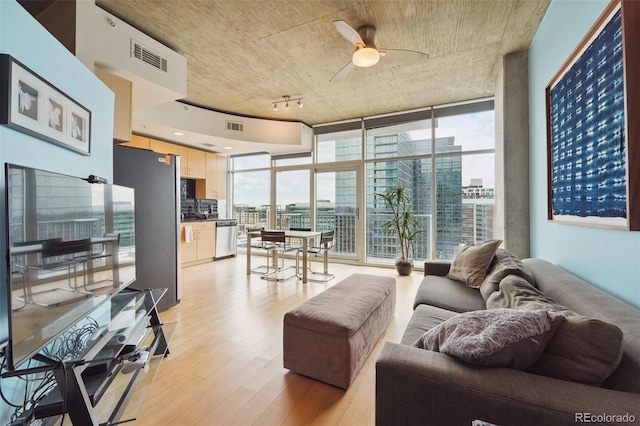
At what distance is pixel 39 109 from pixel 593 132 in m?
2.97

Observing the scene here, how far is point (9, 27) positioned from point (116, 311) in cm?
164

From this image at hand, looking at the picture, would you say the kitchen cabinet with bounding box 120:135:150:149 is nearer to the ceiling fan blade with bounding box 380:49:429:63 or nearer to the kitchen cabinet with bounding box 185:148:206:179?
the kitchen cabinet with bounding box 185:148:206:179

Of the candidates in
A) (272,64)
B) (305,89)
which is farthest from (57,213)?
(305,89)

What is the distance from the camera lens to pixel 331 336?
5.68ft

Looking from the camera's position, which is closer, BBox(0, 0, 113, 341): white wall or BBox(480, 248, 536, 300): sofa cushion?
BBox(0, 0, 113, 341): white wall

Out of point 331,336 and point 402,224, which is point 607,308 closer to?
point 331,336

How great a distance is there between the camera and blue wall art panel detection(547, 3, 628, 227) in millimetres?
1299

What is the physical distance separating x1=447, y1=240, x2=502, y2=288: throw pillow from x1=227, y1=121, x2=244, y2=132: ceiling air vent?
4.37 meters

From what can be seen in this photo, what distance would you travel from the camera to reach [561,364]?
2.94ft

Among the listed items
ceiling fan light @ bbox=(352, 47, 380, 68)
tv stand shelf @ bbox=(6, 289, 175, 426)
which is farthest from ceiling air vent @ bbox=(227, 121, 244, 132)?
tv stand shelf @ bbox=(6, 289, 175, 426)

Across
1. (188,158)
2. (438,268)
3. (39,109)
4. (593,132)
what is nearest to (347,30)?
(593,132)

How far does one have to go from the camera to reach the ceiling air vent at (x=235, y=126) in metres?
5.07

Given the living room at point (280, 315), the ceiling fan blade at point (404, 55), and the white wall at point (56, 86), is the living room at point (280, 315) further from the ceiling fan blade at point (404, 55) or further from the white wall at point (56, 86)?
the ceiling fan blade at point (404, 55)

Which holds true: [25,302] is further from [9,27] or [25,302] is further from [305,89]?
[305,89]
